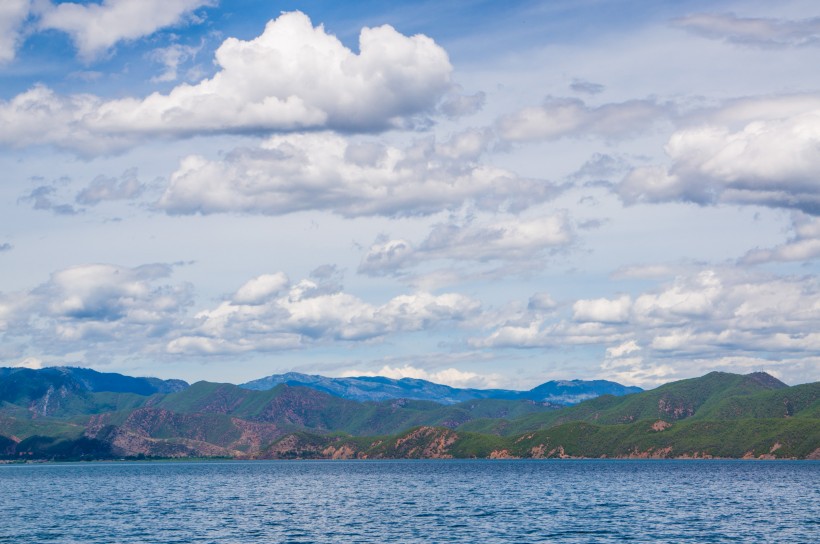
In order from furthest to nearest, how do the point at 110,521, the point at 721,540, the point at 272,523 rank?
the point at 110,521, the point at 272,523, the point at 721,540

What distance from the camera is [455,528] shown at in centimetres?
15825

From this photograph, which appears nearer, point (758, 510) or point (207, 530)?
point (207, 530)

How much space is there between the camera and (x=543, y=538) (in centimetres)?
14150

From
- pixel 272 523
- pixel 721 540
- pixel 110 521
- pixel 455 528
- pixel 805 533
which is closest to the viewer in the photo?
pixel 721 540

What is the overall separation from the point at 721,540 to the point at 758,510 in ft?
206

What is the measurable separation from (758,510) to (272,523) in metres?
103

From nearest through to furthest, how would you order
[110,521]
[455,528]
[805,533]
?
[805,533]
[455,528]
[110,521]

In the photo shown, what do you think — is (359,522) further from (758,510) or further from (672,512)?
(758,510)

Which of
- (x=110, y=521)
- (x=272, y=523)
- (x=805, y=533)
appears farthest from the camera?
(x=110, y=521)

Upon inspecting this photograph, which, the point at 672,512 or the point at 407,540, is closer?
the point at 407,540

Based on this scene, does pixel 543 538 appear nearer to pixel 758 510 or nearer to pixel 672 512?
pixel 672 512

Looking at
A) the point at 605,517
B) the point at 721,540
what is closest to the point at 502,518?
the point at 605,517

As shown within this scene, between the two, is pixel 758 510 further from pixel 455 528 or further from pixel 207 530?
pixel 207 530

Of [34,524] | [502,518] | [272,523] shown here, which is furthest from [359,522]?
[34,524]
